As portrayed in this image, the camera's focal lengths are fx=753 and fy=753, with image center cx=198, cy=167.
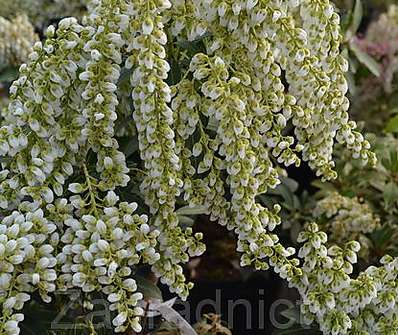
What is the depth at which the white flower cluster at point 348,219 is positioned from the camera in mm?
1546

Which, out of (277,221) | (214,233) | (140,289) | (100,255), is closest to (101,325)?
(140,289)

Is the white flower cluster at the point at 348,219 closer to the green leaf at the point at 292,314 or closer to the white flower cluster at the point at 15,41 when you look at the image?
the green leaf at the point at 292,314

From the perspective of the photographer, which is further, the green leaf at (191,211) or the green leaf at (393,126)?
the green leaf at (393,126)

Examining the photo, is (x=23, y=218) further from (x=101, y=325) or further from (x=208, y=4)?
(x=208, y=4)

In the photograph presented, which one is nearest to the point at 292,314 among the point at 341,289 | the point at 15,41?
the point at 341,289

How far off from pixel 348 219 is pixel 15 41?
815 mm

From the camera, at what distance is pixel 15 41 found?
1654mm

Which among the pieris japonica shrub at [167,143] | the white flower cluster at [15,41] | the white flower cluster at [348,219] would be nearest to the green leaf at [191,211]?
the pieris japonica shrub at [167,143]

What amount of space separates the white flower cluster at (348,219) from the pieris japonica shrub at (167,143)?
47 cm

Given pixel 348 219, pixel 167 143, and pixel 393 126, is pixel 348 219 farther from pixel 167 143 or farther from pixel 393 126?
pixel 167 143

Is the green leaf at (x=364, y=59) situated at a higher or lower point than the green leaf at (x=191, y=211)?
higher

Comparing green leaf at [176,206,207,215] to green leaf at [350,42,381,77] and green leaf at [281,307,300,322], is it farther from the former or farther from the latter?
green leaf at [350,42,381,77]

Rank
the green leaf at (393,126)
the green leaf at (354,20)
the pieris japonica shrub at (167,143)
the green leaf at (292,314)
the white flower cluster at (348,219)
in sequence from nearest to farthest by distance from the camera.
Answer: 1. the pieris japonica shrub at (167,143)
2. the green leaf at (292,314)
3. the white flower cluster at (348,219)
4. the green leaf at (354,20)
5. the green leaf at (393,126)

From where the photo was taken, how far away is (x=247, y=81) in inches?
38.6
